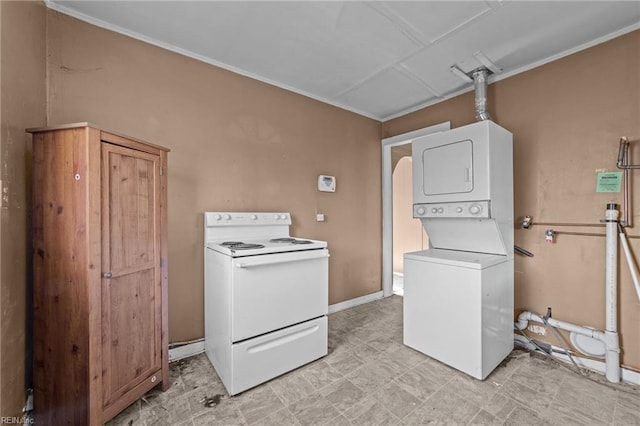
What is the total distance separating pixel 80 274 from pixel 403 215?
4574 mm

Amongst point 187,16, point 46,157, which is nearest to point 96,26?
point 187,16

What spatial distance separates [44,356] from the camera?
1.38 meters

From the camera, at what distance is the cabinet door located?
1.41m

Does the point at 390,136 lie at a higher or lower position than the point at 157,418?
higher

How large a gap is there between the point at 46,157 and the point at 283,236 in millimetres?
1760

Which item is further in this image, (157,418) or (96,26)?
(96,26)

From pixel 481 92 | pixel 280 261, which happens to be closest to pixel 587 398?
pixel 280 261

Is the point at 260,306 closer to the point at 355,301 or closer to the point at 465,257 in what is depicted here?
the point at 465,257

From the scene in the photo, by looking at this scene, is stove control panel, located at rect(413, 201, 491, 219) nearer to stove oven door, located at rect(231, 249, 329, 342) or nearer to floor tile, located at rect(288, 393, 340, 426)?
stove oven door, located at rect(231, 249, 329, 342)

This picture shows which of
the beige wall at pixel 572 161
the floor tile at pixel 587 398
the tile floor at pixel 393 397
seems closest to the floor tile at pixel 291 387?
the tile floor at pixel 393 397

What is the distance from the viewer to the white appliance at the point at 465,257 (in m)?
1.87

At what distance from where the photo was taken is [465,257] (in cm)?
205

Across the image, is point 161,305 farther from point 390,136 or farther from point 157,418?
point 390,136

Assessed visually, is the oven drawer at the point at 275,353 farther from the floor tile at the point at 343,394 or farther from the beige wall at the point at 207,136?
the beige wall at the point at 207,136
